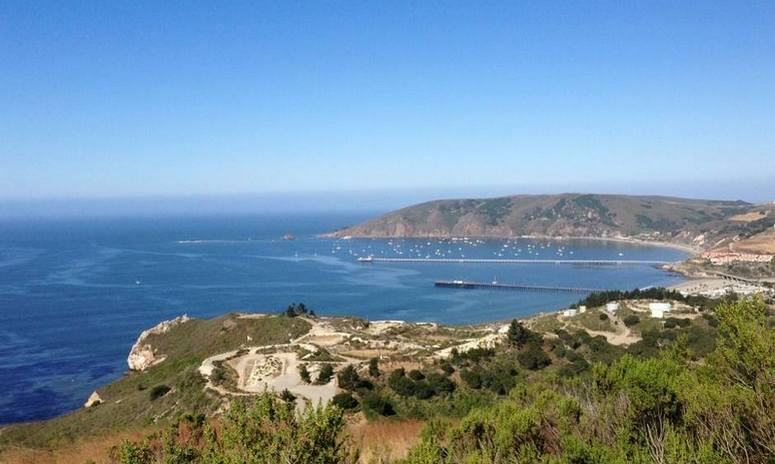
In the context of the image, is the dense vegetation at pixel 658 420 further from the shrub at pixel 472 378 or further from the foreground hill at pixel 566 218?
the foreground hill at pixel 566 218

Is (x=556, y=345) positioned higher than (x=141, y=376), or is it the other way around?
(x=556, y=345)

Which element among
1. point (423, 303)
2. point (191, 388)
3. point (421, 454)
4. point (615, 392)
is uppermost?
point (421, 454)

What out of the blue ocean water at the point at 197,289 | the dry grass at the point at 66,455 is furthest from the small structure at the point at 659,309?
the dry grass at the point at 66,455

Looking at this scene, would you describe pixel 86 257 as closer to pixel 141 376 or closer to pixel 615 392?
pixel 141 376

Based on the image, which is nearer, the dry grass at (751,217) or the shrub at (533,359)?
the shrub at (533,359)

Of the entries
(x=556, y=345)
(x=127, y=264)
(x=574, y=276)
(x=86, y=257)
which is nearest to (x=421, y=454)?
(x=556, y=345)

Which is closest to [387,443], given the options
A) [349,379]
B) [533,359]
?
[349,379]
